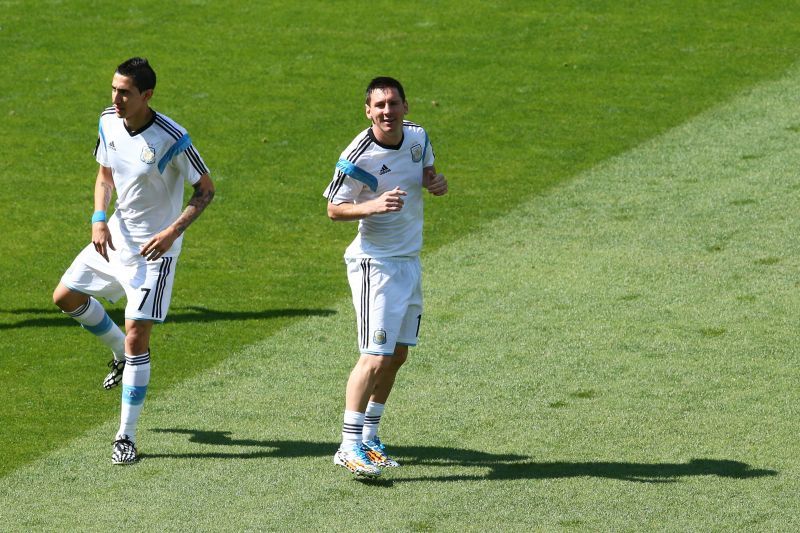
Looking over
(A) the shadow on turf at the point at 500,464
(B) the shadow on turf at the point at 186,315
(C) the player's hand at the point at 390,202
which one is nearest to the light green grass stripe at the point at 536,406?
(A) the shadow on turf at the point at 500,464

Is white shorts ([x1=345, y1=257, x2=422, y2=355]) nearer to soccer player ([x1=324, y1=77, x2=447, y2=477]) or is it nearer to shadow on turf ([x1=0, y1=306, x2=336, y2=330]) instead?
soccer player ([x1=324, y1=77, x2=447, y2=477])

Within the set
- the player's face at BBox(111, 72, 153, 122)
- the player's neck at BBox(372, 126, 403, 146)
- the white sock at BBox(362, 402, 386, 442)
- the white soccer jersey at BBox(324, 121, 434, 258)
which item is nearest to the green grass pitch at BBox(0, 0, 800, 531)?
the white sock at BBox(362, 402, 386, 442)

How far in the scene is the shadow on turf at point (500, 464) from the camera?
7836 mm

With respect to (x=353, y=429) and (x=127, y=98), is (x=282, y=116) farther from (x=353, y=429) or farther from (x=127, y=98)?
(x=353, y=429)

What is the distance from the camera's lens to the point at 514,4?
2080 centimetres

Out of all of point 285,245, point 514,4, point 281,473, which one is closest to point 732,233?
point 285,245

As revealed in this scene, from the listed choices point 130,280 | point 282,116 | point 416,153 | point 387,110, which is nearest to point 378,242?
point 416,153

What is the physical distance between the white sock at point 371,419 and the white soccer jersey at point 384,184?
0.96 m

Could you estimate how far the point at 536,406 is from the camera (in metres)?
9.07

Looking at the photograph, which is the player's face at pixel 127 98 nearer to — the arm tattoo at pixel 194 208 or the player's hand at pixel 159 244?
the arm tattoo at pixel 194 208

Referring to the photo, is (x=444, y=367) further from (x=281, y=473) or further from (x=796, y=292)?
(x=796, y=292)

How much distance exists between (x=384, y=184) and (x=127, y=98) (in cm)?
165

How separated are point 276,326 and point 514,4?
11.2 meters

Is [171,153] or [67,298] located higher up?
[171,153]
